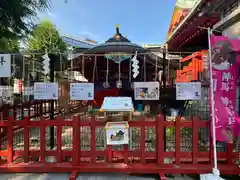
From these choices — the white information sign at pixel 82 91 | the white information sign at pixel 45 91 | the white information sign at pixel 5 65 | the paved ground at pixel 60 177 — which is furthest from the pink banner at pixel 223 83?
the white information sign at pixel 5 65

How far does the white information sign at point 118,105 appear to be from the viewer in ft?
10.5

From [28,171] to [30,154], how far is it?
12.0 inches

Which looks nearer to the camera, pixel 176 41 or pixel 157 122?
pixel 157 122

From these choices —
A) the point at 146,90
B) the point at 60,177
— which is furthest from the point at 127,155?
the point at 146,90

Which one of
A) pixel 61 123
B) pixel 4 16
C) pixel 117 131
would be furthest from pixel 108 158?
pixel 4 16

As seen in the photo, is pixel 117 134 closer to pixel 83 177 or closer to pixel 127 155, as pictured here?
pixel 127 155

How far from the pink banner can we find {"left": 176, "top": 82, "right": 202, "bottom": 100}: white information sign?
60 cm

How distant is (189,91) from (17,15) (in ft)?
14.8

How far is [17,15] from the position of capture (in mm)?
4633

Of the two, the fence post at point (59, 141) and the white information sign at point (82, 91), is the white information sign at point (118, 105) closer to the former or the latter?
the white information sign at point (82, 91)

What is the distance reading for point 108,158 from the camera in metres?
3.41

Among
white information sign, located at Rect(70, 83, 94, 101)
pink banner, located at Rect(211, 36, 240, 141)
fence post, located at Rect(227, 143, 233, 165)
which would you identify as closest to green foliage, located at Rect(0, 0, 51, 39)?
white information sign, located at Rect(70, 83, 94, 101)

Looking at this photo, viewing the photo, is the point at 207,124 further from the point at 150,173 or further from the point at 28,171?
the point at 28,171

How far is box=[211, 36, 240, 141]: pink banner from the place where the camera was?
3.00 m
